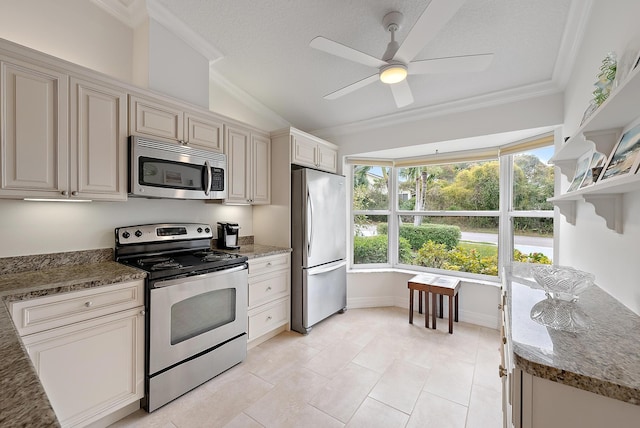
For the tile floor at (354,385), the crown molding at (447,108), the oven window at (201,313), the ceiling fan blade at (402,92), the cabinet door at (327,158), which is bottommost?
the tile floor at (354,385)

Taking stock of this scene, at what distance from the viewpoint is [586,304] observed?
121 centimetres

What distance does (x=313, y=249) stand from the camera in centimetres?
305

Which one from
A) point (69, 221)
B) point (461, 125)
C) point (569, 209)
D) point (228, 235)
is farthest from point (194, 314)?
point (461, 125)

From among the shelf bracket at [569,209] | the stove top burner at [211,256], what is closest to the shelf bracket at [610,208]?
the shelf bracket at [569,209]

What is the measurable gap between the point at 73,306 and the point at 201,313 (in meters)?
0.78

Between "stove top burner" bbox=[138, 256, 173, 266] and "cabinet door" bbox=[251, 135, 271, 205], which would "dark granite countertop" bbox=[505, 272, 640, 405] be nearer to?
"stove top burner" bbox=[138, 256, 173, 266]

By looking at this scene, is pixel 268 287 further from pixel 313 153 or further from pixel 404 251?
pixel 404 251

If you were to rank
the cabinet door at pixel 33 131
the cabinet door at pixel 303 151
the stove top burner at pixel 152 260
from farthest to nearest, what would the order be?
the cabinet door at pixel 303 151 < the stove top burner at pixel 152 260 < the cabinet door at pixel 33 131

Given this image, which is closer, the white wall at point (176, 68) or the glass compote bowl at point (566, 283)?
the glass compote bowl at point (566, 283)

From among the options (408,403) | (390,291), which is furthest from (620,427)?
(390,291)

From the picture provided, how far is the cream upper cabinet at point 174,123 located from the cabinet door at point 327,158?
49.6 inches

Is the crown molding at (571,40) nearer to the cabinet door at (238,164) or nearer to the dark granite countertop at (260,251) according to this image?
the cabinet door at (238,164)

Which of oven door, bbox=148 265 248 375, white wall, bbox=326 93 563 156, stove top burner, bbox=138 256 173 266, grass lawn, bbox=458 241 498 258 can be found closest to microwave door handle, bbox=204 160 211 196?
stove top burner, bbox=138 256 173 266

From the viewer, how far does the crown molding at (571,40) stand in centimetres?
170
